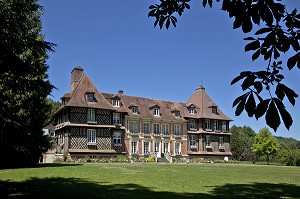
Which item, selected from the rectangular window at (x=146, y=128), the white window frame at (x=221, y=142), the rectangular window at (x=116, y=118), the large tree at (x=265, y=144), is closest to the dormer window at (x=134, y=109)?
the rectangular window at (x=146, y=128)

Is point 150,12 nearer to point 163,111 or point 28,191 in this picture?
point 28,191

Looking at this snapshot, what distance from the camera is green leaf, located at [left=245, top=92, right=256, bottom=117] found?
2.79 metres

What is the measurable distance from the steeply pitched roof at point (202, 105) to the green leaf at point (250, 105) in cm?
4543

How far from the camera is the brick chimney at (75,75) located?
41.3 m

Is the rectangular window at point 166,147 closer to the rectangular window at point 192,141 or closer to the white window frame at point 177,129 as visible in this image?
the white window frame at point 177,129

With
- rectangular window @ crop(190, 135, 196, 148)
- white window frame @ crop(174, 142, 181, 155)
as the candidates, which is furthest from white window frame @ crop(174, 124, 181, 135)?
rectangular window @ crop(190, 135, 196, 148)

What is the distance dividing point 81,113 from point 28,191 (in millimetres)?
27617

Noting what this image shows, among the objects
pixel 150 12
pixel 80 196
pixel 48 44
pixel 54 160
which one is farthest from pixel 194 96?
pixel 150 12

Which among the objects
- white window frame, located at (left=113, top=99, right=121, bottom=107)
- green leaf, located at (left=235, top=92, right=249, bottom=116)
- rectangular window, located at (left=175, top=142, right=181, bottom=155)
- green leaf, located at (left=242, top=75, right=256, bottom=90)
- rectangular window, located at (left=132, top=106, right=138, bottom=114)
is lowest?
rectangular window, located at (left=175, top=142, right=181, bottom=155)

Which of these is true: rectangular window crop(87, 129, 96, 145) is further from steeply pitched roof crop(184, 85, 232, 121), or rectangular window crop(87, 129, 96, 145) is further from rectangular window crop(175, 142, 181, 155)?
steeply pitched roof crop(184, 85, 232, 121)

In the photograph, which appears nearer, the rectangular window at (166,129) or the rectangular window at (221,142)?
the rectangular window at (166,129)

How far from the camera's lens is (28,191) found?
1090cm

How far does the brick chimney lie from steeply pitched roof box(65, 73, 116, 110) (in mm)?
1163

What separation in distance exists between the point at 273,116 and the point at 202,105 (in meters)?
48.0
